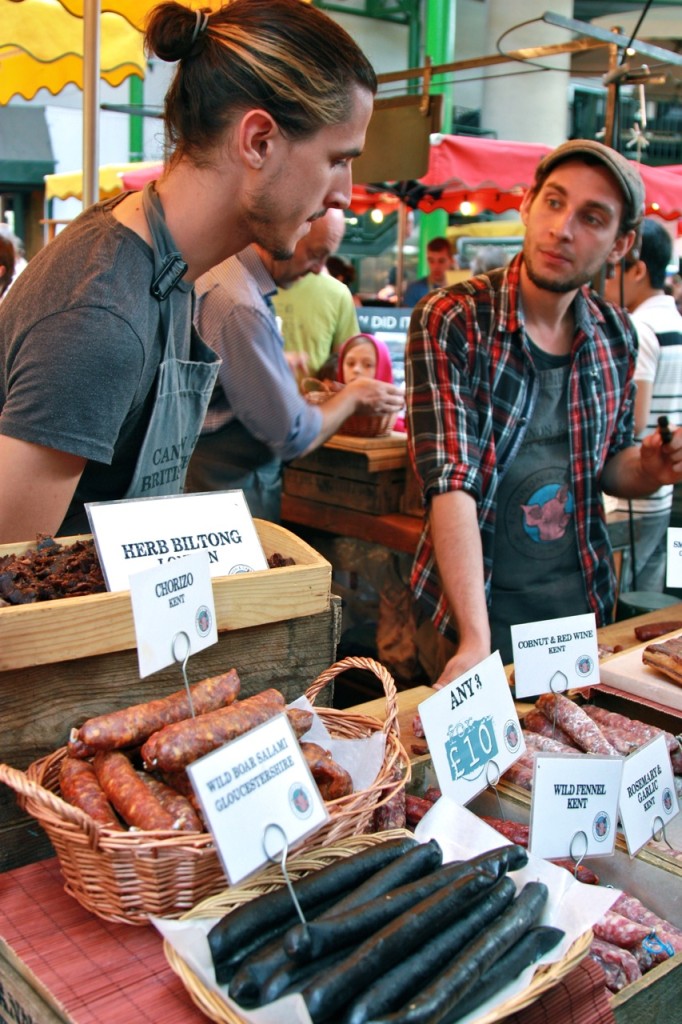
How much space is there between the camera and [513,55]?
16.3 ft

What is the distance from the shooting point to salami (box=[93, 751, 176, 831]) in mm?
1398

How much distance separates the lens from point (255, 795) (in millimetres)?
1276

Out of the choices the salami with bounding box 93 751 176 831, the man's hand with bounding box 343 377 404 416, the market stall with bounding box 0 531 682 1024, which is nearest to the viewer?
the market stall with bounding box 0 531 682 1024

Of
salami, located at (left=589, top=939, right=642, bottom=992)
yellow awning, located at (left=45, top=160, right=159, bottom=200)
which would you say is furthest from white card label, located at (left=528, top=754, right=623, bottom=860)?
yellow awning, located at (left=45, top=160, right=159, bottom=200)

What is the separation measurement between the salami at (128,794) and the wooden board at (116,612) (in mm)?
185

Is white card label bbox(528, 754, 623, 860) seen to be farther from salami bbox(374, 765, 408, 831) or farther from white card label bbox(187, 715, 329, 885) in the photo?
white card label bbox(187, 715, 329, 885)

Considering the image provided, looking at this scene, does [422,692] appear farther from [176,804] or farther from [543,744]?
[176,804]

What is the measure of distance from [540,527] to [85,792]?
210 centimetres

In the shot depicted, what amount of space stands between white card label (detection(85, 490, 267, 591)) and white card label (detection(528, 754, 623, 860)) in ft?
2.14

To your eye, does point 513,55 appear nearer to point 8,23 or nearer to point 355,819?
point 8,23

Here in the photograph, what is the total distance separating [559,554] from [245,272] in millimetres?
1522

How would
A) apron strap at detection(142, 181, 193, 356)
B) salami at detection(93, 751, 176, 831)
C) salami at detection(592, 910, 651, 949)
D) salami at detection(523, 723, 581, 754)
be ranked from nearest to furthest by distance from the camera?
salami at detection(93, 751, 176, 831) → salami at detection(592, 910, 651, 949) → apron strap at detection(142, 181, 193, 356) → salami at detection(523, 723, 581, 754)

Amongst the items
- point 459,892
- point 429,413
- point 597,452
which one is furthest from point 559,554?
point 459,892

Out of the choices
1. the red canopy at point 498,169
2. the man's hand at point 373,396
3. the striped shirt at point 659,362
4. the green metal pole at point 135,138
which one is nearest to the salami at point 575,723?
the man's hand at point 373,396
